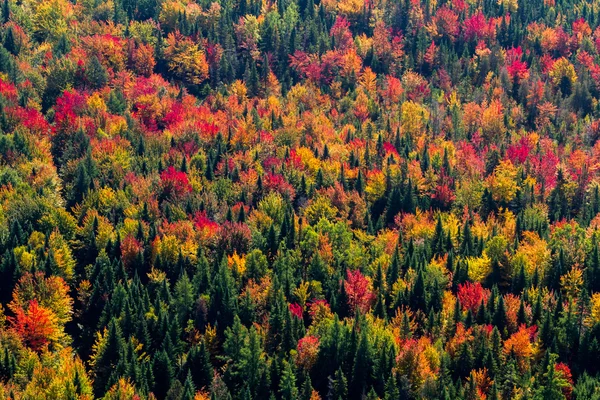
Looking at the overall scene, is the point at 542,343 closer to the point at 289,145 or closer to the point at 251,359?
the point at 251,359

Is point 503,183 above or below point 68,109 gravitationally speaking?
below

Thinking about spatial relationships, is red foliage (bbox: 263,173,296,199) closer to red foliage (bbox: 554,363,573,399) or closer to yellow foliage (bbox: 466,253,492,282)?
yellow foliage (bbox: 466,253,492,282)

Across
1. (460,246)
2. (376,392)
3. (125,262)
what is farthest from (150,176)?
(376,392)

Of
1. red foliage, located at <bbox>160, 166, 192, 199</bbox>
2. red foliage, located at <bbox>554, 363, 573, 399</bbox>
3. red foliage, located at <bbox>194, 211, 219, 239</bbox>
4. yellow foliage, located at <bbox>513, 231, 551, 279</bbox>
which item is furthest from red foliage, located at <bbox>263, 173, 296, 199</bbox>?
red foliage, located at <bbox>554, 363, 573, 399</bbox>

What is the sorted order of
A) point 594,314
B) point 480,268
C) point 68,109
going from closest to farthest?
point 594,314 < point 480,268 < point 68,109

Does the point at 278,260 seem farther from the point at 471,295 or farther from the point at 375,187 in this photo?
the point at 375,187

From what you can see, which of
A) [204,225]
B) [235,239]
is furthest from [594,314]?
[204,225]
